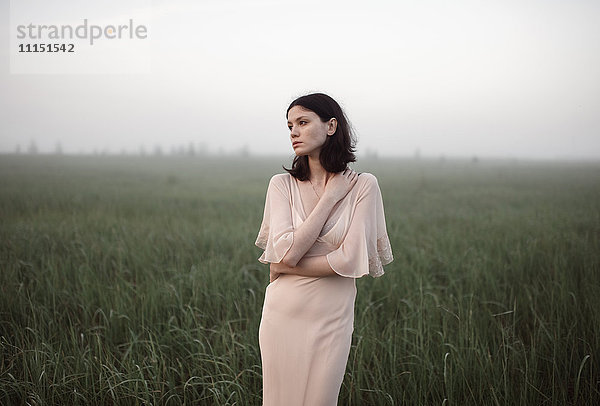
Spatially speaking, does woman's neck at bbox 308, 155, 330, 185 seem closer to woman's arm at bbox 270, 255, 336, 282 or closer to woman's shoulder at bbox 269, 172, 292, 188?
woman's shoulder at bbox 269, 172, 292, 188

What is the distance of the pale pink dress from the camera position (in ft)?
4.44

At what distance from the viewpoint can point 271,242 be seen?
4.62 ft

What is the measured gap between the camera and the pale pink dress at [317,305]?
1.35 meters

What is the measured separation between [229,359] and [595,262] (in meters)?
3.67

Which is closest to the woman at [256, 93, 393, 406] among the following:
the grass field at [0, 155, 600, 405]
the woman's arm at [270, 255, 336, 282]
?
the woman's arm at [270, 255, 336, 282]

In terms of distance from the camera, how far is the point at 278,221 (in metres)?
1.41

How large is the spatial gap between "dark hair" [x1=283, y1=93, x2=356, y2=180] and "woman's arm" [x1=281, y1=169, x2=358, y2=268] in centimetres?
9

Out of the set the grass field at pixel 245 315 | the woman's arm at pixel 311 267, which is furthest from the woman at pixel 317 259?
the grass field at pixel 245 315

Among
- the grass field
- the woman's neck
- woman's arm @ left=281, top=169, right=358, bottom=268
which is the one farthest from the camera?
the grass field

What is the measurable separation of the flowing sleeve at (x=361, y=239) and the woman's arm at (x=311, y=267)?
0.03 m

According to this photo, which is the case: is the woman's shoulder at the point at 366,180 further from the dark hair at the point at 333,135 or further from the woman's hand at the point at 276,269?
the woman's hand at the point at 276,269

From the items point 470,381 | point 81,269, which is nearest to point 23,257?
point 81,269

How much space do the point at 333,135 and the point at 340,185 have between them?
7.2 inches

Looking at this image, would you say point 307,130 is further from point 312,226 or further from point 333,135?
point 312,226
